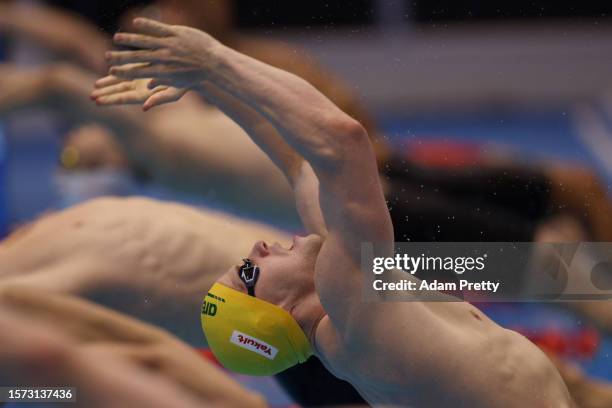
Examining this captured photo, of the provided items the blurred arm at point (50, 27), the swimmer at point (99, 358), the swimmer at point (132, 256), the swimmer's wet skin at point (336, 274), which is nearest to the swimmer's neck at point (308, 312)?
the swimmer's wet skin at point (336, 274)

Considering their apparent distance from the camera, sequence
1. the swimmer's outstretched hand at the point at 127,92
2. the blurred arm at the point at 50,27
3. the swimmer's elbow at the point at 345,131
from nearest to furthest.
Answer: the swimmer's elbow at the point at 345,131, the swimmer's outstretched hand at the point at 127,92, the blurred arm at the point at 50,27

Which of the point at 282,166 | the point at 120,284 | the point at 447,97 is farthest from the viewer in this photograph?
the point at 447,97

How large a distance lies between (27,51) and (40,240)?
867 mm

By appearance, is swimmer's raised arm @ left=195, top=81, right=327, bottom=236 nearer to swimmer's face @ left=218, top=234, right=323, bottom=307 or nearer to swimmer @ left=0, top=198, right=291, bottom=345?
swimmer's face @ left=218, top=234, right=323, bottom=307

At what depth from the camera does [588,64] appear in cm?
173

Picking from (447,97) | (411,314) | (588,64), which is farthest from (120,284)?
(447,97)

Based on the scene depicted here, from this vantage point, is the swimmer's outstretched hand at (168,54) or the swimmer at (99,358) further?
the swimmer's outstretched hand at (168,54)

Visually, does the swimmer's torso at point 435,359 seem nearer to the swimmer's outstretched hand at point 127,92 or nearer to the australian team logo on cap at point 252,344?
the australian team logo on cap at point 252,344

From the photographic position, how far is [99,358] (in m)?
0.93

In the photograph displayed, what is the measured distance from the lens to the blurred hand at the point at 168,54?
3.52 ft

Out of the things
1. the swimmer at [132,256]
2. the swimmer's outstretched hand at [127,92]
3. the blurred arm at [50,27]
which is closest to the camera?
the swimmer's outstretched hand at [127,92]

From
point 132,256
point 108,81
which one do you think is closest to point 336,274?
point 108,81

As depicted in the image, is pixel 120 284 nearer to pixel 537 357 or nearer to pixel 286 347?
pixel 286 347

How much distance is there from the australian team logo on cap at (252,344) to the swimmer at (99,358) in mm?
77
